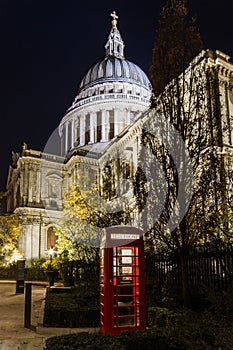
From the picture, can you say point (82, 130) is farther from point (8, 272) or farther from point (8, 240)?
point (8, 272)

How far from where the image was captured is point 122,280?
8266 millimetres

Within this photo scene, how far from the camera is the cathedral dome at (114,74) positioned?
229 ft

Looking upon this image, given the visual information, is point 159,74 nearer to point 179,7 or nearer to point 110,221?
point 179,7

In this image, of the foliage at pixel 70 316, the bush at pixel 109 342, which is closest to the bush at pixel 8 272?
the foliage at pixel 70 316

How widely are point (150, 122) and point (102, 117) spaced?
53.8 metres

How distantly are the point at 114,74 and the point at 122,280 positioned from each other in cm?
6567

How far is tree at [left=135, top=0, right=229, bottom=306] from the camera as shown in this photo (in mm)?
10492

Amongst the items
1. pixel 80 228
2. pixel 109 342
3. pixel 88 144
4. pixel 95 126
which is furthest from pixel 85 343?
pixel 95 126

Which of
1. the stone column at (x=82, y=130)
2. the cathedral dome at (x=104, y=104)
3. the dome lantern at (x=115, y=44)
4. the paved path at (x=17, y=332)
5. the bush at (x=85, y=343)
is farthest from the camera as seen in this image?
the dome lantern at (x=115, y=44)

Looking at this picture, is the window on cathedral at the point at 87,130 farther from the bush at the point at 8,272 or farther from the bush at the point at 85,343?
the bush at the point at 85,343

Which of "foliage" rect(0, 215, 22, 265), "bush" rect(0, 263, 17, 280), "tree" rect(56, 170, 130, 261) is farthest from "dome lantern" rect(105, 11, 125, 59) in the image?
"tree" rect(56, 170, 130, 261)

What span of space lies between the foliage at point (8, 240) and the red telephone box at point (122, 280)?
34.2 metres

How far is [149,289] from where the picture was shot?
12391mm

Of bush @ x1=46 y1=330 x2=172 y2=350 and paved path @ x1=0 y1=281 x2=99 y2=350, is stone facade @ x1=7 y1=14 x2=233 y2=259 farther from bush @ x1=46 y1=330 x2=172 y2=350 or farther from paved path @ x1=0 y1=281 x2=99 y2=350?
bush @ x1=46 y1=330 x2=172 y2=350
